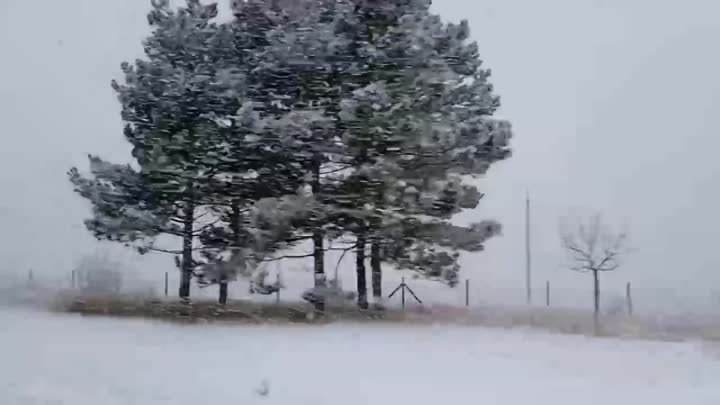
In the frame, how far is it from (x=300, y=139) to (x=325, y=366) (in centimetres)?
213

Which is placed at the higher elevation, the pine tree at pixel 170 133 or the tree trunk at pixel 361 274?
the pine tree at pixel 170 133

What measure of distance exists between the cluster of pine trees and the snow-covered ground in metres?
0.46

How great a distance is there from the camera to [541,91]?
3.99m

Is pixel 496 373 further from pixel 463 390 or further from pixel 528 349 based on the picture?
pixel 528 349

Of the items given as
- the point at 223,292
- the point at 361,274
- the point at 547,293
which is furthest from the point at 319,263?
the point at 547,293

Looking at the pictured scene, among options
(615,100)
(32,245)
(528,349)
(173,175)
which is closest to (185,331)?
(32,245)

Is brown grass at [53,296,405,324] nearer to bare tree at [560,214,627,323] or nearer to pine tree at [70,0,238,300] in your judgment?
pine tree at [70,0,238,300]

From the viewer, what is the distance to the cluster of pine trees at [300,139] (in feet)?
14.4

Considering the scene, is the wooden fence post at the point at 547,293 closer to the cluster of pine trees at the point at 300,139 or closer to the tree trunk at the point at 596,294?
the tree trunk at the point at 596,294

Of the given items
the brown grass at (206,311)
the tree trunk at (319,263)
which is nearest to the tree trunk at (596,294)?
the brown grass at (206,311)

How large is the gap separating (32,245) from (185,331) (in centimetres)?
98

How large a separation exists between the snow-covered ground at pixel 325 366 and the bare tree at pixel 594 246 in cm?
38

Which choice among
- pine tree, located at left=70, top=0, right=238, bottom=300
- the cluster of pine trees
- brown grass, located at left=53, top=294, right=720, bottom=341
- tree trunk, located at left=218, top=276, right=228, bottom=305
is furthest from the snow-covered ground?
pine tree, located at left=70, top=0, right=238, bottom=300

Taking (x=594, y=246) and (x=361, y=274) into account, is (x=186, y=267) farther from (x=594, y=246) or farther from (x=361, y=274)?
(x=594, y=246)
